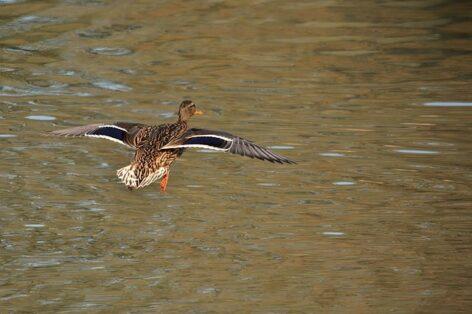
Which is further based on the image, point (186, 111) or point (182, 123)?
point (186, 111)

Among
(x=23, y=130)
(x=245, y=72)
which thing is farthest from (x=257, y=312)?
(x=245, y=72)

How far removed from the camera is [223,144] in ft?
32.9

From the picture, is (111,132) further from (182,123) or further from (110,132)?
(182,123)

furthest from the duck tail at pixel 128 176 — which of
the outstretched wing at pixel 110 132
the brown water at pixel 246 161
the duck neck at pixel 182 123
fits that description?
the duck neck at pixel 182 123

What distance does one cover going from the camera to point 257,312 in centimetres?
796

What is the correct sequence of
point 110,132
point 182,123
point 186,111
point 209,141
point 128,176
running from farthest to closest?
point 186,111
point 182,123
point 110,132
point 128,176
point 209,141

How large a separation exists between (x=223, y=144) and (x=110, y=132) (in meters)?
1.36

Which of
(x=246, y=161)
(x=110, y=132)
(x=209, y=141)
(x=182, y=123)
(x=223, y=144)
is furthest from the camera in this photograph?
(x=246, y=161)

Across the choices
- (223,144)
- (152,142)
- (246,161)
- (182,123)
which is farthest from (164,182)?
(246,161)

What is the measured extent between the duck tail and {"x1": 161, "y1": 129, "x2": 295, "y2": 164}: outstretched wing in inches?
14.3

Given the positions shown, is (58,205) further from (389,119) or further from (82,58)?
(82,58)

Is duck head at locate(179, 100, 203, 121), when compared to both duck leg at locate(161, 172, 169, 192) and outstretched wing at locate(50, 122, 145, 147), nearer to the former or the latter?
outstretched wing at locate(50, 122, 145, 147)

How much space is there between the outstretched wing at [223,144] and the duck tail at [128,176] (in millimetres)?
364

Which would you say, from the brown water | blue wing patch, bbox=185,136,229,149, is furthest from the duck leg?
blue wing patch, bbox=185,136,229,149
